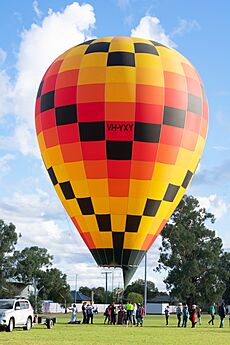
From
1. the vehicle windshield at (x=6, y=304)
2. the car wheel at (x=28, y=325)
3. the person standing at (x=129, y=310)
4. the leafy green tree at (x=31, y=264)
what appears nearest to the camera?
the vehicle windshield at (x=6, y=304)

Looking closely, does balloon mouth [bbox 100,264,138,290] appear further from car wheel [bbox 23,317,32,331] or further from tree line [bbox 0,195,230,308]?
tree line [bbox 0,195,230,308]

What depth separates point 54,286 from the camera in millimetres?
98375

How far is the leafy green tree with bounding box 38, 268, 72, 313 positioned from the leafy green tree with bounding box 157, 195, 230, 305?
28.2 meters

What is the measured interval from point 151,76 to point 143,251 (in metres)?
7.42

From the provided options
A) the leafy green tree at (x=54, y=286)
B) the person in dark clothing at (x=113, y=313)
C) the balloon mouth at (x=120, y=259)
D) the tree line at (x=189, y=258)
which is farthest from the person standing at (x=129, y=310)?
the leafy green tree at (x=54, y=286)

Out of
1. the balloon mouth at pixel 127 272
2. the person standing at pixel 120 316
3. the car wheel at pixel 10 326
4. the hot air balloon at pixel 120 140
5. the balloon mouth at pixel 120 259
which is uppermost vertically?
the hot air balloon at pixel 120 140

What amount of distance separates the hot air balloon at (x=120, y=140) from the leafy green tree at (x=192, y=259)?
44.2 metres

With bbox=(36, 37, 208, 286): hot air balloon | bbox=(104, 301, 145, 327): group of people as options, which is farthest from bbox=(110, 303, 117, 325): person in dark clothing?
bbox=(36, 37, 208, 286): hot air balloon

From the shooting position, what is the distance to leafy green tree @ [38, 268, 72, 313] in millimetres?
95750

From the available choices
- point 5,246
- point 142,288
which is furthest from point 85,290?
point 5,246

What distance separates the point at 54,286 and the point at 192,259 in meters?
32.5

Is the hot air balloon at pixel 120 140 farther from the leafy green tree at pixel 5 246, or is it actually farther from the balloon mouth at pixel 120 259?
the leafy green tree at pixel 5 246

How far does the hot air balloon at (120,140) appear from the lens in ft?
86.1

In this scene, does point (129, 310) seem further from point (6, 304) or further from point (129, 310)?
point (6, 304)
